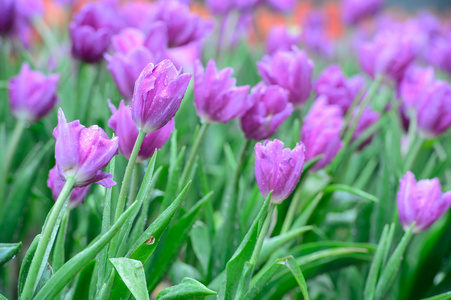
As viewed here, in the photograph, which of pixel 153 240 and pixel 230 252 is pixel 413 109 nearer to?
pixel 230 252

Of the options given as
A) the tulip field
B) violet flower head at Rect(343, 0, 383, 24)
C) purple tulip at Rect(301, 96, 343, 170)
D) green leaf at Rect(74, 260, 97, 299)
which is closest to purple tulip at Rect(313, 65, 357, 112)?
the tulip field

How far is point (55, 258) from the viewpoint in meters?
0.55

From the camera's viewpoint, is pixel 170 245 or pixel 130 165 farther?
pixel 170 245

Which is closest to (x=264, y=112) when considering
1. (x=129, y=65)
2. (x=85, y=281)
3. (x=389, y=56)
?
(x=129, y=65)

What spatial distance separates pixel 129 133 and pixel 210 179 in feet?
1.91

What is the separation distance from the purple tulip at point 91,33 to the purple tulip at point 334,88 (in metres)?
0.39

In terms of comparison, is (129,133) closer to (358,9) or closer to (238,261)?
(238,261)

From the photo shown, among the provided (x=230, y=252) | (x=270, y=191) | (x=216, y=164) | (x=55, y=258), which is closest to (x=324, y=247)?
(x=230, y=252)

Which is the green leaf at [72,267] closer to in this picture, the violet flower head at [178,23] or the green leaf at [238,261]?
the green leaf at [238,261]

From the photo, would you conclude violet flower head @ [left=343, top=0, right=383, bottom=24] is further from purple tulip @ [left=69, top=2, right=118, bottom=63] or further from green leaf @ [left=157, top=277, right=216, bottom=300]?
green leaf @ [left=157, top=277, right=216, bottom=300]

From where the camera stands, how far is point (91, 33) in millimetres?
873

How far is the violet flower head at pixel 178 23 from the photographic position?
2.85 ft

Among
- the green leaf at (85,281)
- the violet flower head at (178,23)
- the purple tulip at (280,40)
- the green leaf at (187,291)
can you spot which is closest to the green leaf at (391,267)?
the green leaf at (187,291)

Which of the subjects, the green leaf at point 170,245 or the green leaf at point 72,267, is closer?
the green leaf at point 72,267
